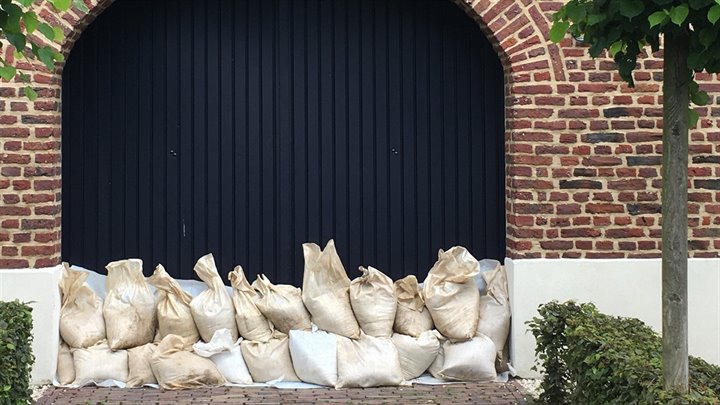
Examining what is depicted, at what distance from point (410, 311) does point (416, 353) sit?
33 centimetres

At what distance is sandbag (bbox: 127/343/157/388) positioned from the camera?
7996mm

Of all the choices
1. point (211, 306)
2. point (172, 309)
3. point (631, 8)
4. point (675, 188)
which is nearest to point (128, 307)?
point (172, 309)

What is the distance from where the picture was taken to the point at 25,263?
7.99 m

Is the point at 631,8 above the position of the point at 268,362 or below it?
above

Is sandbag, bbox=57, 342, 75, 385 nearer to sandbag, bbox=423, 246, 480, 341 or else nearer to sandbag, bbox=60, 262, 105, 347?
sandbag, bbox=60, 262, 105, 347

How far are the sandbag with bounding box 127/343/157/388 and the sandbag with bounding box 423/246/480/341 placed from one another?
193 centimetres

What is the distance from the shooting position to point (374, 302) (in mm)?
8203

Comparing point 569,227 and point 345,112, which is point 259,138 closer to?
point 345,112

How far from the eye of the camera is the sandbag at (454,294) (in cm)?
817

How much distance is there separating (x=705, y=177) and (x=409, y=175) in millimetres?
2086

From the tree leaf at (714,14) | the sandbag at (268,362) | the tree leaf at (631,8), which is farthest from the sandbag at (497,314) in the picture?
the tree leaf at (714,14)

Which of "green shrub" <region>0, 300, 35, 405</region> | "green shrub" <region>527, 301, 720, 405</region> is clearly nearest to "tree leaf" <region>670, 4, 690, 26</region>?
"green shrub" <region>527, 301, 720, 405</region>

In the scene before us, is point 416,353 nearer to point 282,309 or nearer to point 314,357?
point 314,357

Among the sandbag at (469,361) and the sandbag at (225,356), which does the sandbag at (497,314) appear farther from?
the sandbag at (225,356)
